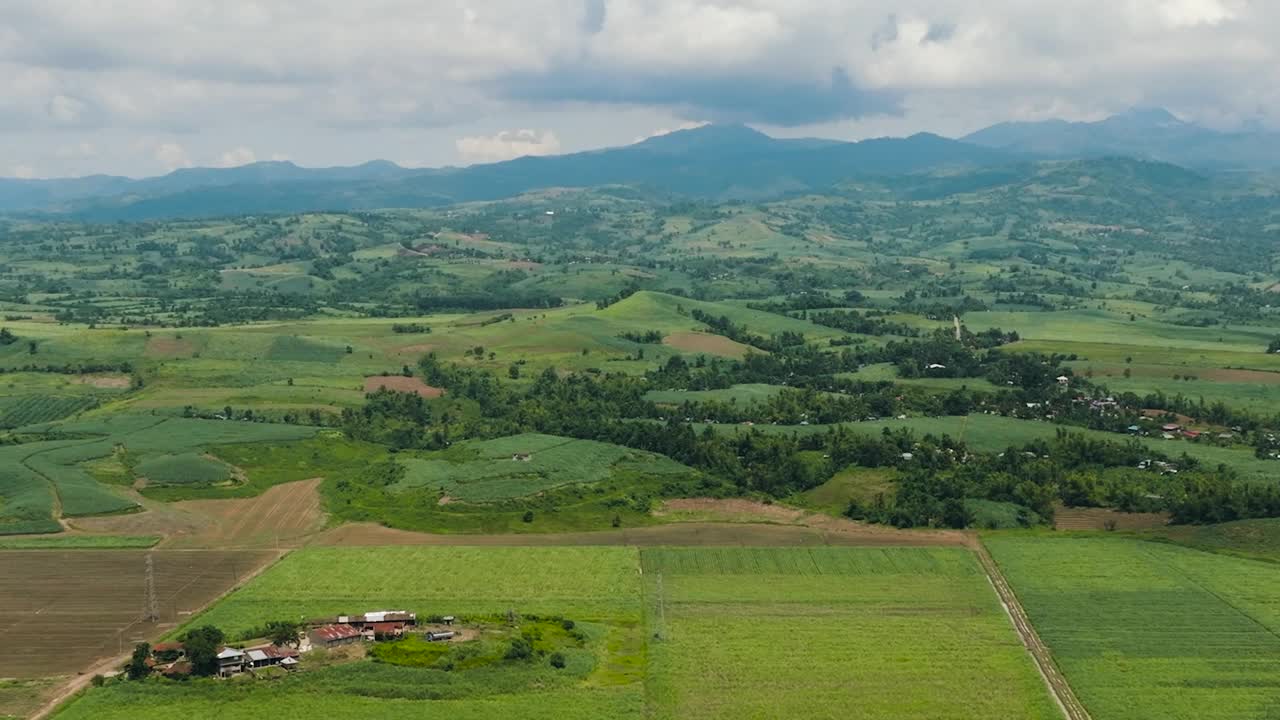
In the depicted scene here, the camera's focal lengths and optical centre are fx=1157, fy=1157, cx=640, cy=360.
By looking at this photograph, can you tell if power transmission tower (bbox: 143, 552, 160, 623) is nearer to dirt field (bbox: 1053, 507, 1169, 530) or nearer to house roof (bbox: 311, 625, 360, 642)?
house roof (bbox: 311, 625, 360, 642)

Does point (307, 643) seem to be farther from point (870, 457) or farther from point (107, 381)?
point (107, 381)

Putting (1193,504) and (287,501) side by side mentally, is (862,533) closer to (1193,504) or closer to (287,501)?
(1193,504)

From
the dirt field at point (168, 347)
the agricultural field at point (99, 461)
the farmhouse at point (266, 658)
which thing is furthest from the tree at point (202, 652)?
the dirt field at point (168, 347)

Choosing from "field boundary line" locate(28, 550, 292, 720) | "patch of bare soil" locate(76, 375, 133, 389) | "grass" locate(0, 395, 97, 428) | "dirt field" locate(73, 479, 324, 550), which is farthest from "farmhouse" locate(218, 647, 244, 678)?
"patch of bare soil" locate(76, 375, 133, 389)

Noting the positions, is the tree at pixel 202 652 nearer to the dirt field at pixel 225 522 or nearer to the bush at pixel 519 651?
the bush at pixel 519 651

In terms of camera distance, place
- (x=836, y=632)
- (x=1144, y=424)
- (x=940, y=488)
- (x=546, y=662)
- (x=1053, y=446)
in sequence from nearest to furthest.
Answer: (x=546, y=662)
(x=836, y=632)
(x=940, y=488)
(x=1053, y=446)
(x=1144, y=424)

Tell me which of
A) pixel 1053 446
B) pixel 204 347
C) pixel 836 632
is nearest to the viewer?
pixel 836 632

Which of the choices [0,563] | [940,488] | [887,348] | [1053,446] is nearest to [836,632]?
[940,488]
